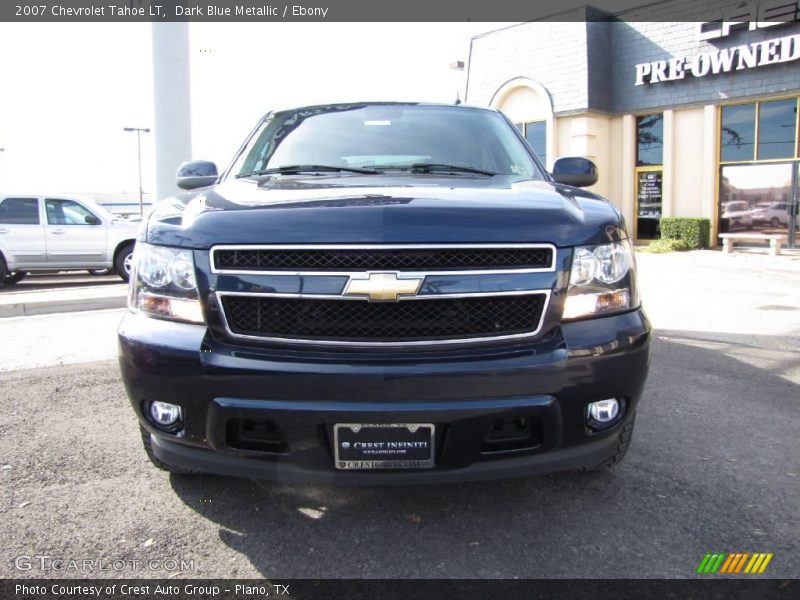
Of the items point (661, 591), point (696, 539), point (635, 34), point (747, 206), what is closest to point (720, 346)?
point (696, 539)

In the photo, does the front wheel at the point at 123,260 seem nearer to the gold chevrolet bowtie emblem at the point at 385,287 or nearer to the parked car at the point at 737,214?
the gold chevrolet bowtie emblem at the point at 385,287

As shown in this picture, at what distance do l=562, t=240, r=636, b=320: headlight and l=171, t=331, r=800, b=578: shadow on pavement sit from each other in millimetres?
875

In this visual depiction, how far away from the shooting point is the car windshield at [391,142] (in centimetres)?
347

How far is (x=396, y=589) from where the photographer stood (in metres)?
2.20

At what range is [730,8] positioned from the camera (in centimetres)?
1742

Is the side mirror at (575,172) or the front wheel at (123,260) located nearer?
the side mirror at (575,172)

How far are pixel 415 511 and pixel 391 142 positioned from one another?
6.52 ft

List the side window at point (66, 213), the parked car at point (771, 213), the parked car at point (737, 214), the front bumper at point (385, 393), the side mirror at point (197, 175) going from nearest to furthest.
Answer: the front bumper at point (385, 393), the side mirror at point (197, 175), the side window at point (66, 213), the parked car at point (771, 213), the parked car at point (737, 214)

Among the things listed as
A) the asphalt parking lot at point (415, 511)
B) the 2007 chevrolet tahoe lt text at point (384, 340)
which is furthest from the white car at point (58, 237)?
the 2007 chevrolet tahoe lt text at point (384, 340)

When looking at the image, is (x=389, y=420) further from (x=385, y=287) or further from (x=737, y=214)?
(x=737, y=214)

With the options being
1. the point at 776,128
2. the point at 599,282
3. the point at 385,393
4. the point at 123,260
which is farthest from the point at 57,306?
the point at 776,128

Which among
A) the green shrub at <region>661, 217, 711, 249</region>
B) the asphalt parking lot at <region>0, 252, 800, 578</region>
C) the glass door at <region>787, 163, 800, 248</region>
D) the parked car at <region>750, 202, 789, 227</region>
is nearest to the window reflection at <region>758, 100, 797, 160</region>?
the glass door at <region>787, 163, 800, 248</region>

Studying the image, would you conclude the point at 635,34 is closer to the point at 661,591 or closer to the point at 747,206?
the point at 747,206

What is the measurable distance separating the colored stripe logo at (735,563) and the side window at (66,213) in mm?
12293
